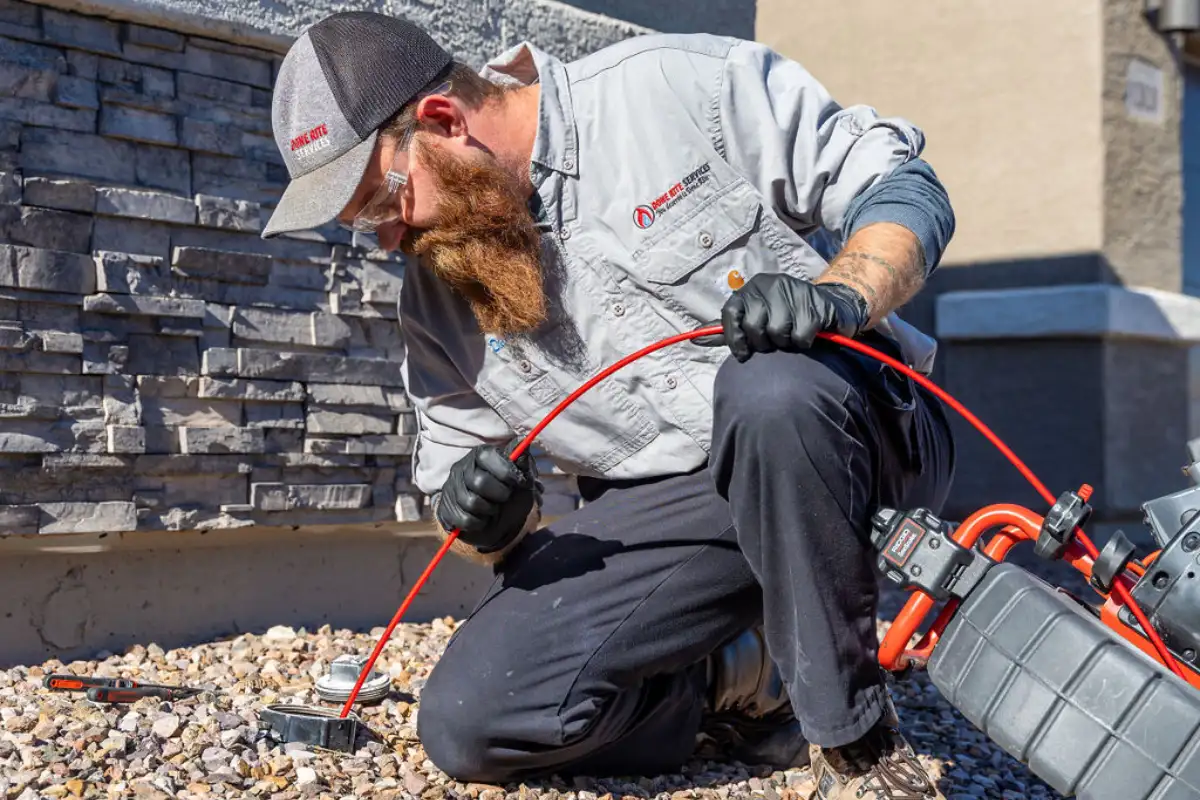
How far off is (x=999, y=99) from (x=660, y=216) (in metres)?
3.44

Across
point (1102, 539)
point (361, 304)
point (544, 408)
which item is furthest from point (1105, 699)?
point (1102, 539)

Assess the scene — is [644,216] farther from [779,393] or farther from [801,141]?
[779,393]

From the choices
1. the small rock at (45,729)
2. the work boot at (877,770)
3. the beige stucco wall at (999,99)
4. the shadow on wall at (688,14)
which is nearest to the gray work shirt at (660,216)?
the work boot at (877,770)

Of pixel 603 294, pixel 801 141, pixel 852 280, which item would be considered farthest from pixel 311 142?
pixel 852 280

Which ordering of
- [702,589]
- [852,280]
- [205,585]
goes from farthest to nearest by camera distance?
[205,585] < [702,589] < [852,280]

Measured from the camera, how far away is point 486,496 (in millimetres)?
2131

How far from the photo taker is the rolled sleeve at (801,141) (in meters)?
2.03

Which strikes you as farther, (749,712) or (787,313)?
(749,712)

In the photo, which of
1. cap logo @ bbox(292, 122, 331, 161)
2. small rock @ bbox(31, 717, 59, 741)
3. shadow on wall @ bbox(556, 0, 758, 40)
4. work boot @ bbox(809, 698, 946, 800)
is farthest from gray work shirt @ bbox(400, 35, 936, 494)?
shadow on wall @ bbox(556, 0, 758, 40)

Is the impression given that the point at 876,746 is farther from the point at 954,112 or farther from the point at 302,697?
the point at 954,112

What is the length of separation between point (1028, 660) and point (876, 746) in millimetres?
377

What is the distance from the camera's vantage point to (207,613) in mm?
2943

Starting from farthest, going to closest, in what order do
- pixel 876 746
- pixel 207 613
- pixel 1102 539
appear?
pixel 1102 539 < pixel 207 613 < pixel 876 746

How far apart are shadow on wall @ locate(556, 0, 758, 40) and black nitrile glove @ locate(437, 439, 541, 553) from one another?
5.78 ft
